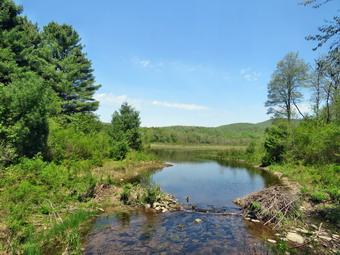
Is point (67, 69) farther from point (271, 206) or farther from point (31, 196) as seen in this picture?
point (271, 206)

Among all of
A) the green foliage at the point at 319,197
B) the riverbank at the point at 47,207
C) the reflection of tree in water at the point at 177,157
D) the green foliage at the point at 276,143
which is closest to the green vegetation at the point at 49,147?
the riverbank at the point at 47,207

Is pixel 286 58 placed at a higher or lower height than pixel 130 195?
higher

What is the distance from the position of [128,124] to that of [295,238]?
1112 inches

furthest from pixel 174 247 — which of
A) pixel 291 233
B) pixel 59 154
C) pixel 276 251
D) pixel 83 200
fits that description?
pixel 59 154

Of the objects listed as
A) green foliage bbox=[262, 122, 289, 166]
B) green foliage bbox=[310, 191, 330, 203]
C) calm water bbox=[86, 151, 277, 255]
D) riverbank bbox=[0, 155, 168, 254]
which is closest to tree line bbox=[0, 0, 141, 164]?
riverbank bbox=[0, 155, 168, 254]

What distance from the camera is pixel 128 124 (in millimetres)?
33281

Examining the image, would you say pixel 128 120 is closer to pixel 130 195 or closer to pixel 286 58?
pixel 130 195

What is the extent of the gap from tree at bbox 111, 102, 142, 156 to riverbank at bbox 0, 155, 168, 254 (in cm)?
1795

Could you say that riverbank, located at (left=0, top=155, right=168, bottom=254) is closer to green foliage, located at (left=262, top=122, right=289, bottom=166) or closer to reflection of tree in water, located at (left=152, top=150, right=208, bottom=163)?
green foliage, located at (left=262, top=122, right=289, bottom=166)

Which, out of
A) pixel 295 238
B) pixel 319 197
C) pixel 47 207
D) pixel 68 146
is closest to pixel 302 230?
pixel 295 238

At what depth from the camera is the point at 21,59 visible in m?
24.9

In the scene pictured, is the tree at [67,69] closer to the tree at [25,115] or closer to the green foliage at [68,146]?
the green foliage at [68,146]

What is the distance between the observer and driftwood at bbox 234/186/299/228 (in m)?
10.3

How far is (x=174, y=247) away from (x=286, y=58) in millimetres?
35984
